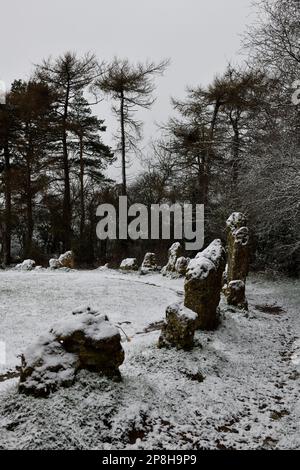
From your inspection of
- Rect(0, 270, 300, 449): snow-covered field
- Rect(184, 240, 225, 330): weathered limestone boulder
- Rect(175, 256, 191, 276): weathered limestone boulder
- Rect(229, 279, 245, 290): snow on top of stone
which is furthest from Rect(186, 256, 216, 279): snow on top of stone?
Rect(175, 256, 191, 276): weathered limestone boulder

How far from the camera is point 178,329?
280 inches

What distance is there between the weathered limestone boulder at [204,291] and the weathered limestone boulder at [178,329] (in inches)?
61.5

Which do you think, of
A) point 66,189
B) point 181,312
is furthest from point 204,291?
point 66,189

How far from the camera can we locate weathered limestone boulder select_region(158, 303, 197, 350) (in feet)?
23.2

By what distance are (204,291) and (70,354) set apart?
4.21 meters

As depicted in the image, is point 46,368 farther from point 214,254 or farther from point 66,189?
point 66,189

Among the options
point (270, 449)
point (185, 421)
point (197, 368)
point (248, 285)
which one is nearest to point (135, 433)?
point (185, 421)

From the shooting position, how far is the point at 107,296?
12086 millimetres

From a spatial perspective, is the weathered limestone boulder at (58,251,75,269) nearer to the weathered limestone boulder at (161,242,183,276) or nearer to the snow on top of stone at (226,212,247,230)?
the weathered limestone boulder at (161,242,183,276)

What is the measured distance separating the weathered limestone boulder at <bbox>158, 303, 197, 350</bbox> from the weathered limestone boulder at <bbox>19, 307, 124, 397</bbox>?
70.0 inches

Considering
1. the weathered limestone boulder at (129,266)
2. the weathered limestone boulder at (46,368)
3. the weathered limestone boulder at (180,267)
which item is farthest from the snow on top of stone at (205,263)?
the weathered limestone boulder at (129,266)

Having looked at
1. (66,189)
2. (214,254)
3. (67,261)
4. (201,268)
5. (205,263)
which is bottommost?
(67,261)

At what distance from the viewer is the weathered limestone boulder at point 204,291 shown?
875cm

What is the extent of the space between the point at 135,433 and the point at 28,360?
1.68 metres
